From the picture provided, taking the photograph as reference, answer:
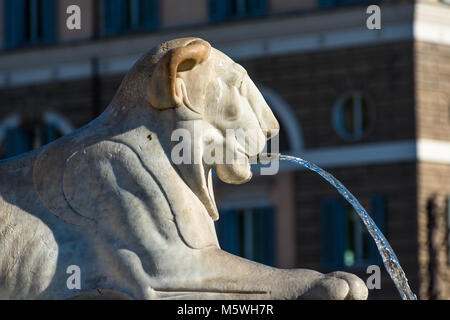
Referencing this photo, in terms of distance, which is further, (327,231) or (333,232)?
(327,231)

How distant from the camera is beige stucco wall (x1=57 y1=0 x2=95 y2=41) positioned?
123 feet

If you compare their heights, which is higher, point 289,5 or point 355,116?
point 289,5

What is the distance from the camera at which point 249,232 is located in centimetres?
3616

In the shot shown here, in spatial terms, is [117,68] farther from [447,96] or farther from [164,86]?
[164,86]

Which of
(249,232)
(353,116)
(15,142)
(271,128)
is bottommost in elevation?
(249,232)

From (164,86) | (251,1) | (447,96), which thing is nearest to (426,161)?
(447,96)

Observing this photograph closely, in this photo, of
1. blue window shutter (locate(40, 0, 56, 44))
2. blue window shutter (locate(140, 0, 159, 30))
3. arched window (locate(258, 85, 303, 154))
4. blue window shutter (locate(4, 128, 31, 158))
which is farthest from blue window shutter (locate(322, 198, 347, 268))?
blue window shutter (locate(40, 0, 56, 44))

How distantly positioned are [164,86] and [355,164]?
2653 centimetres

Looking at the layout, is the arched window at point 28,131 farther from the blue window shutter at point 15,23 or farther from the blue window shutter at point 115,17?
the blue window shutter at point 115,17

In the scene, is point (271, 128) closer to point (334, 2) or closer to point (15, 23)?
point (334, 2)

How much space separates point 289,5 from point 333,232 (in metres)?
4.26

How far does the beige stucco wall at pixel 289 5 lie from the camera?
35.4 m

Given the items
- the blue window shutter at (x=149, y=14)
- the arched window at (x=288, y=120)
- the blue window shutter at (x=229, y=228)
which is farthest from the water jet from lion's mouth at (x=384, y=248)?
the blue window shutter at (x=149, y=14)

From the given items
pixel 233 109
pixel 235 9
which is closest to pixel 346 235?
pixel 235 9
